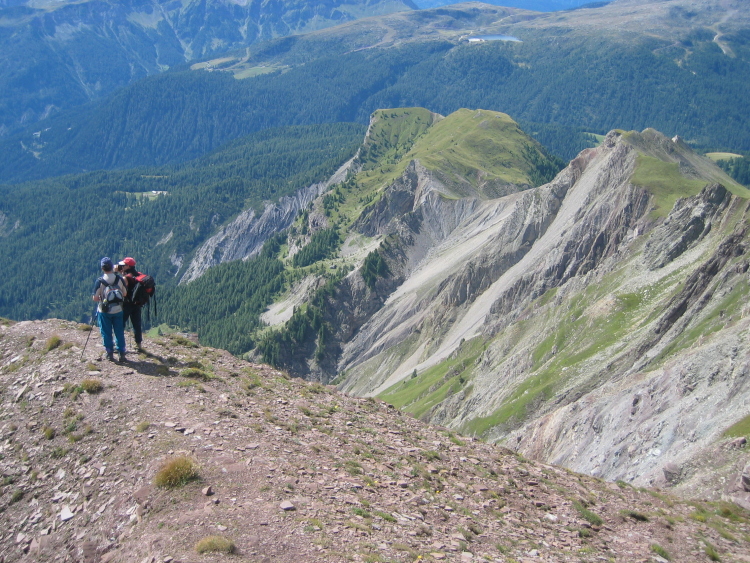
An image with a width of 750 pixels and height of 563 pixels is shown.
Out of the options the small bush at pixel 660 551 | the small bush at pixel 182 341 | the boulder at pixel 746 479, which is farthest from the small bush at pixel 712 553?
the small bush at pixel 182 341

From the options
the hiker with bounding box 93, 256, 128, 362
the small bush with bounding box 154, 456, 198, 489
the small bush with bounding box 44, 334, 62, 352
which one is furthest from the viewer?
the small bush with bounding box 44, 334, 62, 352

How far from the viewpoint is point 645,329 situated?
56281mm

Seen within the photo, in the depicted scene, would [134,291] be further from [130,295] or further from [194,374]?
[194,374]

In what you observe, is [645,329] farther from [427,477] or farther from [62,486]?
[62,486]

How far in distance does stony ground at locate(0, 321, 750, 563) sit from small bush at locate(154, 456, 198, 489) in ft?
0.73

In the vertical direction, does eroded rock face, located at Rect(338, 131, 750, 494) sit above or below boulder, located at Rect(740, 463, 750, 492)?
below

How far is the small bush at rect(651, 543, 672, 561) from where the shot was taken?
18984mm

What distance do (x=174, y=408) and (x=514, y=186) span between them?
162 m

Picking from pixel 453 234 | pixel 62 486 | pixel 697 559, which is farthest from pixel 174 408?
pixel 453 234

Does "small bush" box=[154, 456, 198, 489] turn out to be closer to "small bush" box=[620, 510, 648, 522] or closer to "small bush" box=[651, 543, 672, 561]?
"small bush" box=[651, 543, 672, 561]

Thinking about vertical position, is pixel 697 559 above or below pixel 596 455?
above

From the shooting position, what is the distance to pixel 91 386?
2266 centimetres

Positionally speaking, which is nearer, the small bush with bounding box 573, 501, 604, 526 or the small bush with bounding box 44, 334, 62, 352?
the small bush with bounding box 573, 501, 604, 526

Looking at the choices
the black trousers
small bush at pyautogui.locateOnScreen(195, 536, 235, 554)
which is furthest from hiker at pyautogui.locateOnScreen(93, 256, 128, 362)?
small bush at pyautogui.locateOnScreen(195, 536, 235, 554)
